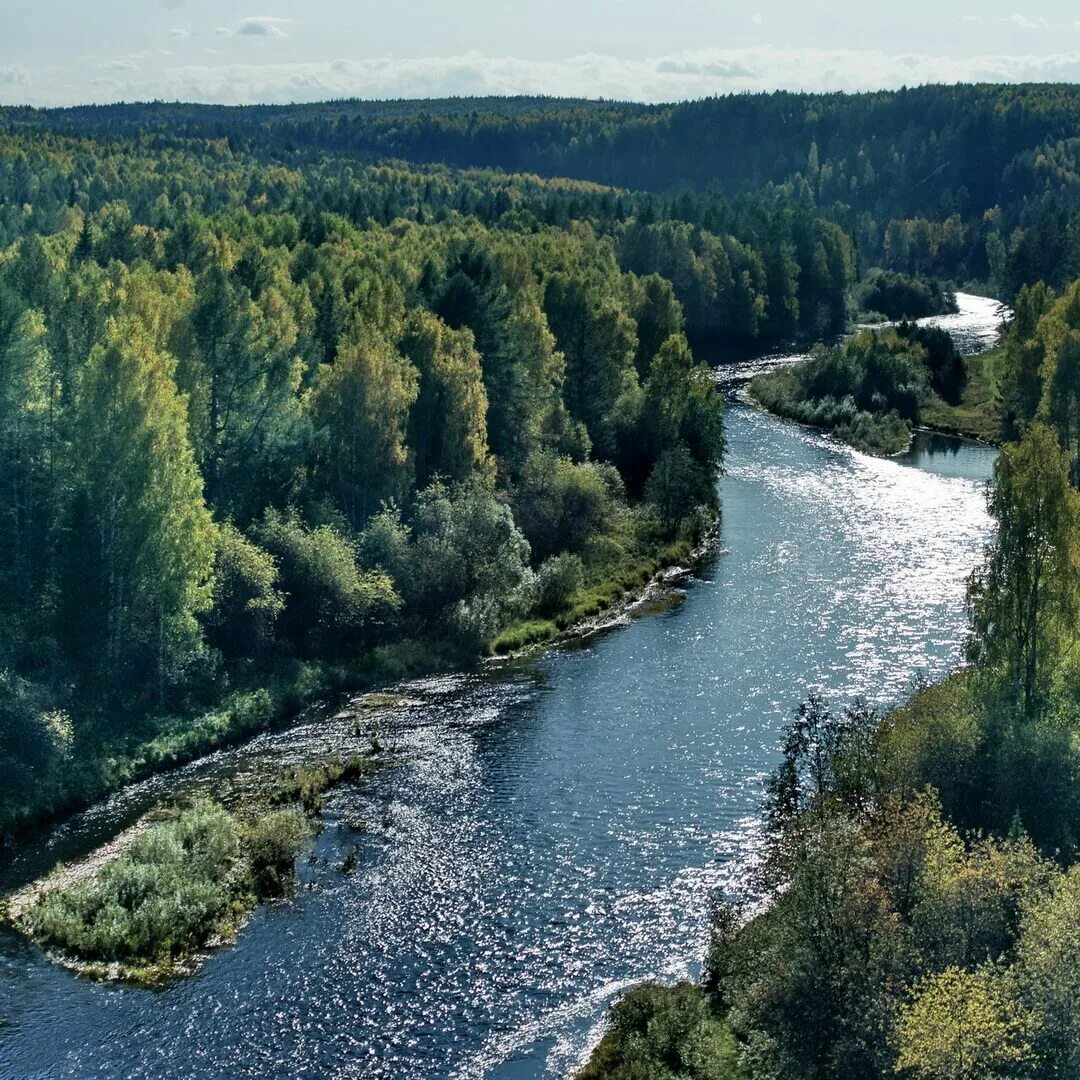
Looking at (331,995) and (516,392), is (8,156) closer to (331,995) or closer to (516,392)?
(516,392)

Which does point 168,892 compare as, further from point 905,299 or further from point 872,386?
point 905,299

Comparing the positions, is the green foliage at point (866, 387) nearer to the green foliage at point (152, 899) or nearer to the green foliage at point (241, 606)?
the green foliage at point (241, 606)

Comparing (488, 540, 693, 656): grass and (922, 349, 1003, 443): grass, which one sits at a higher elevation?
(922, 349, 1003, 443): grass

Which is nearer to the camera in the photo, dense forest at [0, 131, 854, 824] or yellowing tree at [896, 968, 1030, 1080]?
yellowing tree at [896, 968, 1030, 1080]

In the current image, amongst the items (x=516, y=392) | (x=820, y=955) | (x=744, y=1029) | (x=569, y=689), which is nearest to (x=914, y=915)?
(x=820, y=955)

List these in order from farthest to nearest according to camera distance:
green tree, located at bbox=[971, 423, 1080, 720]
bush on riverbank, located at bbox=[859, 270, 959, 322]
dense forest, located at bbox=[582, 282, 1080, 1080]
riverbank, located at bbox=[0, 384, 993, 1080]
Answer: bush on riverbank, located at bbox=[859, 270, 959, 322]
green tree, located at bbox=[971, 423, 1080, 720]
riverbank, located at bbox=[0, 384, 993, 1080]
dense forest, located at bbox=[582, 282, 1080, 1080]

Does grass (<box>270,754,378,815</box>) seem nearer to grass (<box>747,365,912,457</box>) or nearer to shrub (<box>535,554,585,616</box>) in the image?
shrub (<box>535,554,585,616</box>)

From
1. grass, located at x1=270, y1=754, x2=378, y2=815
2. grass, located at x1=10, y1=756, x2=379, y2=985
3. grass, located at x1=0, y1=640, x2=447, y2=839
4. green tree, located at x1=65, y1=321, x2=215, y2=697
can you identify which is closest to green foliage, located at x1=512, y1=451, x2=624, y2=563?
grass, located at x1=0, y1=640, x2=447, y2=839

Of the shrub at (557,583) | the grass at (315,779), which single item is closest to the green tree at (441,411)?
the shrub at (557,583)
